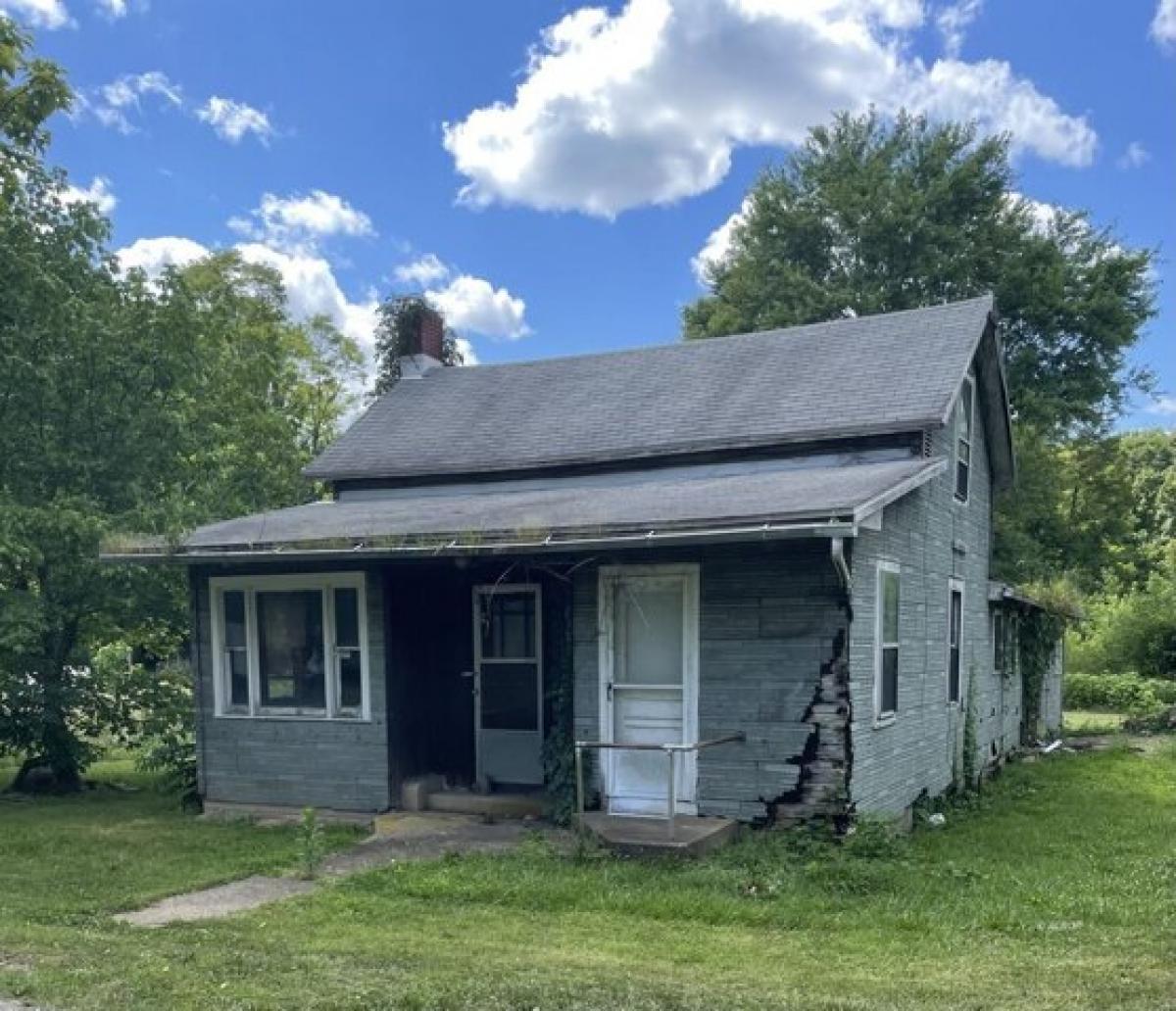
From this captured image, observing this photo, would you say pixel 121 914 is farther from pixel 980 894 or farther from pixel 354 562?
pixel 980 894

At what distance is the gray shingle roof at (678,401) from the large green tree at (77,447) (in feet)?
6.98

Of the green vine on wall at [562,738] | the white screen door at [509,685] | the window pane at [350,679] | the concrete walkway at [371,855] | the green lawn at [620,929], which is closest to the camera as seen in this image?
the green lawn at [620,929]

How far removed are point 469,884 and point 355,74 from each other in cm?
1211

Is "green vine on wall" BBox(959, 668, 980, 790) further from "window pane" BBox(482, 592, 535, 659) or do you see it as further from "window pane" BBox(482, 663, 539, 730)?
"window pane" BBox(482, 592, 535, 659)

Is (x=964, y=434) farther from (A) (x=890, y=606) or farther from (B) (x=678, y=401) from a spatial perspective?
(A) (x=890, y=606)

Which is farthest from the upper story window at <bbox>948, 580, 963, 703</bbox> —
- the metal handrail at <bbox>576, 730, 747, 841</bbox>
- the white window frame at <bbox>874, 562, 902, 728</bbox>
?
the metal handrail at <bbox>576, 730, 747, 841</bbox>

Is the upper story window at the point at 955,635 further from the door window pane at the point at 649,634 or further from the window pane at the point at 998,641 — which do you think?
the door window pane at the point at 649,634

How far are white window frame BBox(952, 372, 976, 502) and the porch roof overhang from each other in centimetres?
200

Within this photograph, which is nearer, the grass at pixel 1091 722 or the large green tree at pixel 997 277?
the grass at pixel 1091 722

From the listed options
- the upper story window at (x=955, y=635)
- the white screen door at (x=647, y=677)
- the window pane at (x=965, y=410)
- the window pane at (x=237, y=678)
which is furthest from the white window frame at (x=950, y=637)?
the window pane at (x=237, y=678)

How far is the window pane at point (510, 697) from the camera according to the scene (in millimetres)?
10078

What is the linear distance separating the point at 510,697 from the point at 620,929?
436cm

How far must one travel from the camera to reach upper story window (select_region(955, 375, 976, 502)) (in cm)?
1205

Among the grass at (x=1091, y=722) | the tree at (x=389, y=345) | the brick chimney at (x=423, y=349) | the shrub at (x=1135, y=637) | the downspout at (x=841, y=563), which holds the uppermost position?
the tree at (x=389, y=345)
